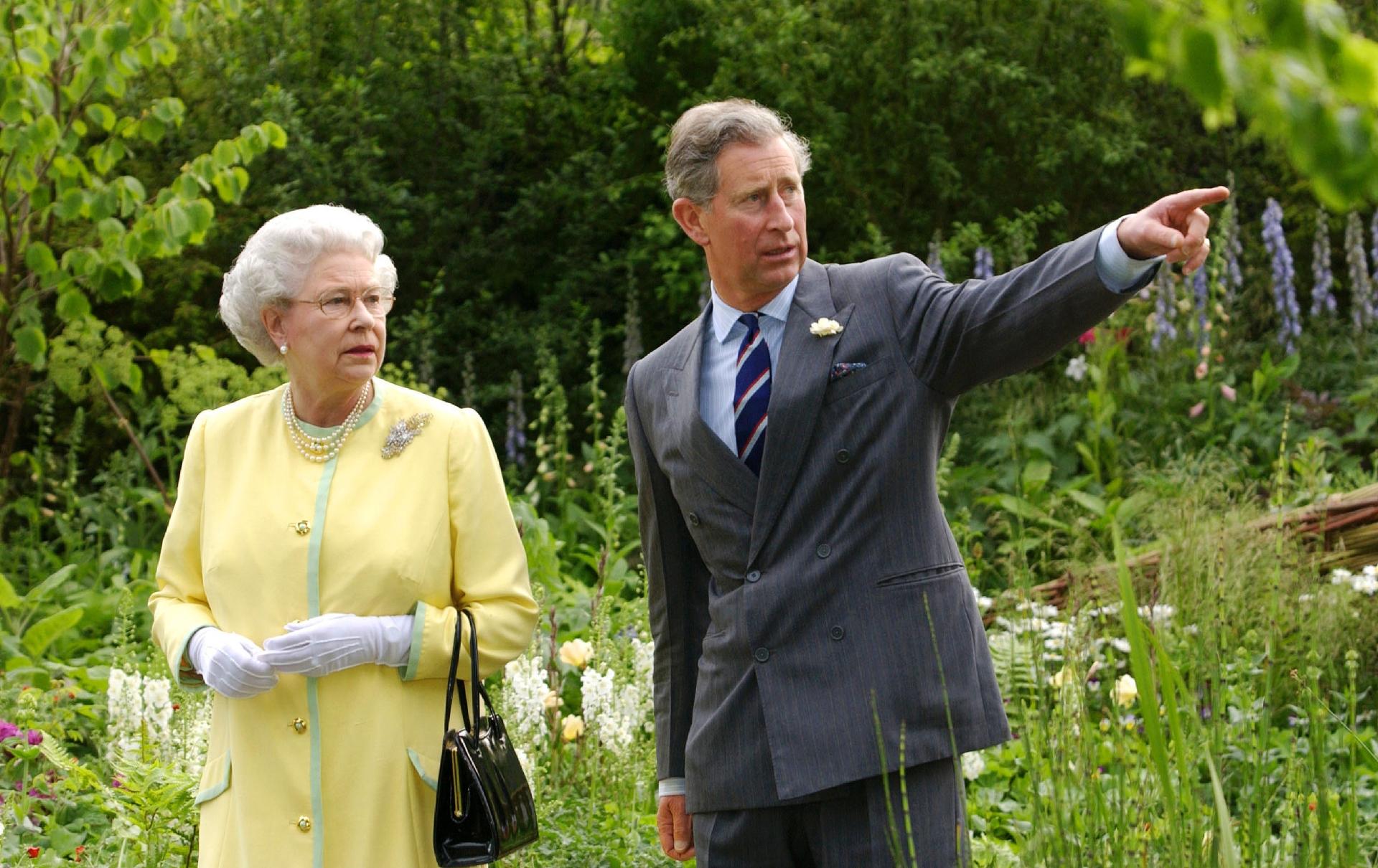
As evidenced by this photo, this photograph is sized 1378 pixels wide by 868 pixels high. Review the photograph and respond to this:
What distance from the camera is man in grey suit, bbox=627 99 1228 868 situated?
2.22 m

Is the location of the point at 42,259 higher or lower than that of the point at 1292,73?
higher

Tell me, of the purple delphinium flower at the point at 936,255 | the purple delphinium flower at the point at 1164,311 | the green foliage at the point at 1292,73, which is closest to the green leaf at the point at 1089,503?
the purple delphinium flower at the point at 1164,311

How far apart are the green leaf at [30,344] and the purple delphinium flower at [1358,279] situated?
6180 millimetres

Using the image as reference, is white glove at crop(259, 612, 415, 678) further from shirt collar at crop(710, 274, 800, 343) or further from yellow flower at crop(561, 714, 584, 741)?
yellow flower at crop(561, 714, 584, 741)

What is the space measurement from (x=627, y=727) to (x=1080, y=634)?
1166 millimetres

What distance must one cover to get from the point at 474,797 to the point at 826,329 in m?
0.97

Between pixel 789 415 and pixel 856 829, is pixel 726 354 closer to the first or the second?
pixel 789 415

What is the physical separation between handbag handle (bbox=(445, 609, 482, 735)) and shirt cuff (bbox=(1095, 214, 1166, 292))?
3.94ft

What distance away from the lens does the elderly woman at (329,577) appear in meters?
2.48

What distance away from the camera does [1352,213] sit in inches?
304

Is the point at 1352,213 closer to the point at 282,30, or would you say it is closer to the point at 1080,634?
the point at 1080,634

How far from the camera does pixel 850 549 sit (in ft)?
7.50

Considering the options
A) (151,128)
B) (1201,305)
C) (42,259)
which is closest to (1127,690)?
(1201,305)

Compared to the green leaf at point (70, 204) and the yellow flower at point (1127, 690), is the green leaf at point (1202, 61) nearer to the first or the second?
the yellow flower at point (1127, 690)
